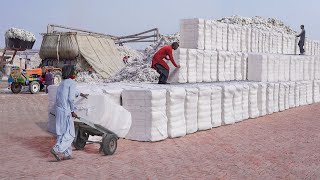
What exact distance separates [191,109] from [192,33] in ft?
9.95

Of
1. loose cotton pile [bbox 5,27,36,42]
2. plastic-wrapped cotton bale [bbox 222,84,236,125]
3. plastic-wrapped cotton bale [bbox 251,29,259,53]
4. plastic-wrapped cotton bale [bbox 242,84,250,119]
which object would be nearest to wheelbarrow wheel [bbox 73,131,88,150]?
plastic-wrapped cotton bale [bbox 222,84,236,125]

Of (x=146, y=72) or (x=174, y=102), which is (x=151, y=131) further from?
(x=146, y=72)

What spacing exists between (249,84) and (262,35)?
3551mm

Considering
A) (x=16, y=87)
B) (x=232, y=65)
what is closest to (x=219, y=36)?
(x=232, y=65)

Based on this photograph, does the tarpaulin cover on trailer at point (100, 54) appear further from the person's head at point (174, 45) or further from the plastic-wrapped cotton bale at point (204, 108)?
the plastic-wrapped cotton bale at point (204, 108)

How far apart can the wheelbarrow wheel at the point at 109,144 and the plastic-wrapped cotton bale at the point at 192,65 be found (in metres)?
4.38

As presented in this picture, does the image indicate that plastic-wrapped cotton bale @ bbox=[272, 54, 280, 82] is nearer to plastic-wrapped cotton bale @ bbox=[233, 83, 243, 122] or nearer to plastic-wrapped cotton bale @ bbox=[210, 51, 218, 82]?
plastic-wrapped cotton bale @ bbox=[210, 51, 218, 82]

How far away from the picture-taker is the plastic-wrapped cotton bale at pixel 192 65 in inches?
402

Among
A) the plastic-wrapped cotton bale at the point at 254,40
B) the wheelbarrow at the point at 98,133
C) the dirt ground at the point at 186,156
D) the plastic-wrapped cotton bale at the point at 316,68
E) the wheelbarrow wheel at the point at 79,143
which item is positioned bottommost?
the dirt ground at the point at 186,156

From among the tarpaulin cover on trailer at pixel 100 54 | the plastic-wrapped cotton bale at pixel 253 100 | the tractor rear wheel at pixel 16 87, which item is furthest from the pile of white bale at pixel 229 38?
the tarpaulin cover on trailer at pixel 100 54

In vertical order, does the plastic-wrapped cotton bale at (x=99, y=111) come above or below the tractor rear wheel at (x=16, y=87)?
above

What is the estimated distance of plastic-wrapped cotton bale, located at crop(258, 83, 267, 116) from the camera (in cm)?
1120

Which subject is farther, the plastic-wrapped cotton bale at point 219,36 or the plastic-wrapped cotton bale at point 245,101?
the plastic-wrapped cotton bale at point 219,36

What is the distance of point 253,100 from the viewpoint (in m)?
10.8
